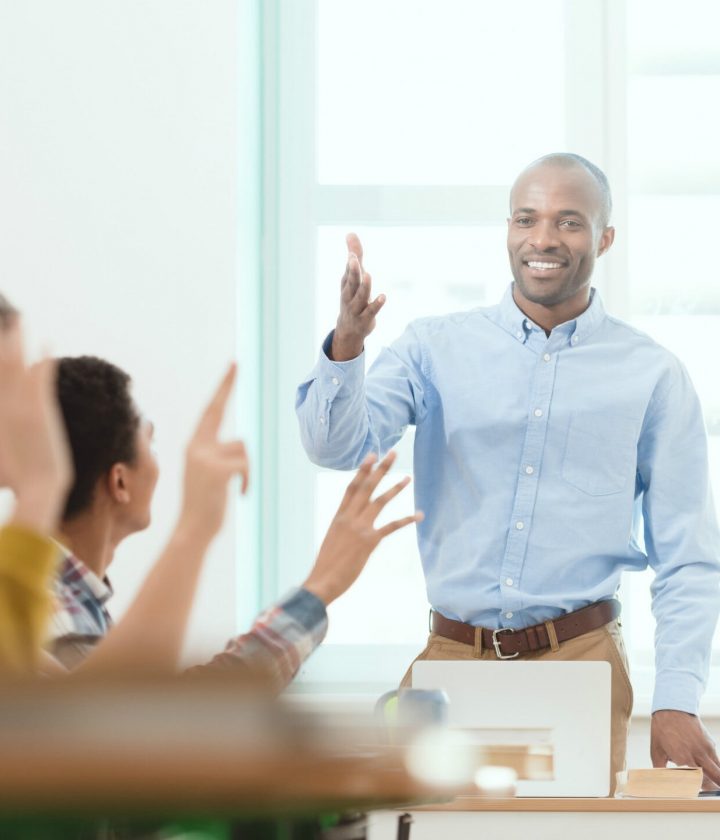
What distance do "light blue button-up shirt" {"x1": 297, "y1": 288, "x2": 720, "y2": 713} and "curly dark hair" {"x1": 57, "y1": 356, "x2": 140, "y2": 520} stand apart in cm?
76

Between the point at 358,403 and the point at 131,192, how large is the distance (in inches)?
46.9

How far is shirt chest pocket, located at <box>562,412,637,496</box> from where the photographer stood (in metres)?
2.56

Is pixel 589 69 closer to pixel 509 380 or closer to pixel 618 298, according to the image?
pixel 618 298

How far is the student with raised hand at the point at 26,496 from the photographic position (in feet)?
2.58

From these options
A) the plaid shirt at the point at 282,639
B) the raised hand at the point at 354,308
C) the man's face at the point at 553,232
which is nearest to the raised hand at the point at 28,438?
the plaid shirt at the point at 282,639

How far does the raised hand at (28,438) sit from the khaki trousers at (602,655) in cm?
163

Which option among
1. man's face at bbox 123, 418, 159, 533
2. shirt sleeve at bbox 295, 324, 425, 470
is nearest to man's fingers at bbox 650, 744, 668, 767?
shirt sleeve at bbox 295, 324, 425, 470

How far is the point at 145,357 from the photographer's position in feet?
10.8

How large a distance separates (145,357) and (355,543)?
7.18 feet

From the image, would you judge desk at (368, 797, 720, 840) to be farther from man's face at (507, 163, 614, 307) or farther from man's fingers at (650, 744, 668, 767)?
man's face at (507, 163, 614, 307)

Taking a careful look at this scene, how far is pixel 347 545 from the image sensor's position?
119 cm

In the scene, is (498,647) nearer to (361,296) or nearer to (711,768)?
(711,768)

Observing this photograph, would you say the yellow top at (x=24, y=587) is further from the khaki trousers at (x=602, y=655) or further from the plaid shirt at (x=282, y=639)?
the khaki trousers at (x=602, y=655)

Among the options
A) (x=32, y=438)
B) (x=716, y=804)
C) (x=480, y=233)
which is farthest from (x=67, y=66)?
(x=32, y=438)
